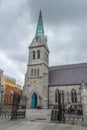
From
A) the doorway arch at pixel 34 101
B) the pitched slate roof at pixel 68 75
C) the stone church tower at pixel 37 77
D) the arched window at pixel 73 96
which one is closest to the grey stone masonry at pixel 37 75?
the stone church tower at pixel 37 77

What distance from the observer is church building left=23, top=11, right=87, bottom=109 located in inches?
1174

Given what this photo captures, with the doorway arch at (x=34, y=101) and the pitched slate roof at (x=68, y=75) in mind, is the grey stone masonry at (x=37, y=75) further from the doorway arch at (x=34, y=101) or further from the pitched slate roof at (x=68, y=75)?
the pitched slate roof at (x=68, y=75)

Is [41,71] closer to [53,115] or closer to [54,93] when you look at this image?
[54,93]

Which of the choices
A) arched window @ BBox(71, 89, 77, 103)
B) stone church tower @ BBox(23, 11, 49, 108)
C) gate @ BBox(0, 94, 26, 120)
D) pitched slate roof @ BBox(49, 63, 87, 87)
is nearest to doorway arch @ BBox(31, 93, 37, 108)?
stone church tower @ BBox(23, 11, 49, 108)

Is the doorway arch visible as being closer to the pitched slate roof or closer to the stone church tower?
the stone church tower

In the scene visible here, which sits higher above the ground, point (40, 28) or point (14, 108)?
point (40, 28)

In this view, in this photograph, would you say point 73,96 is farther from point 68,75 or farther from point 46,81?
point 46,81

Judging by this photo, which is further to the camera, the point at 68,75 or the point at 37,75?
the point at 68,75

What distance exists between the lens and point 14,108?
1709 centimetres

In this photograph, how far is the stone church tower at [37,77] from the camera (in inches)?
1199

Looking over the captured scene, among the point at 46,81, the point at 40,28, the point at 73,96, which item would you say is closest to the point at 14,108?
the point at 46,81

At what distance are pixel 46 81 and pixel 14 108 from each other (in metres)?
15.7

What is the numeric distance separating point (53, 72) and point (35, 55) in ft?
21.6

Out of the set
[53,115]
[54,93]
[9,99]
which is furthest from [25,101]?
[53,115]
